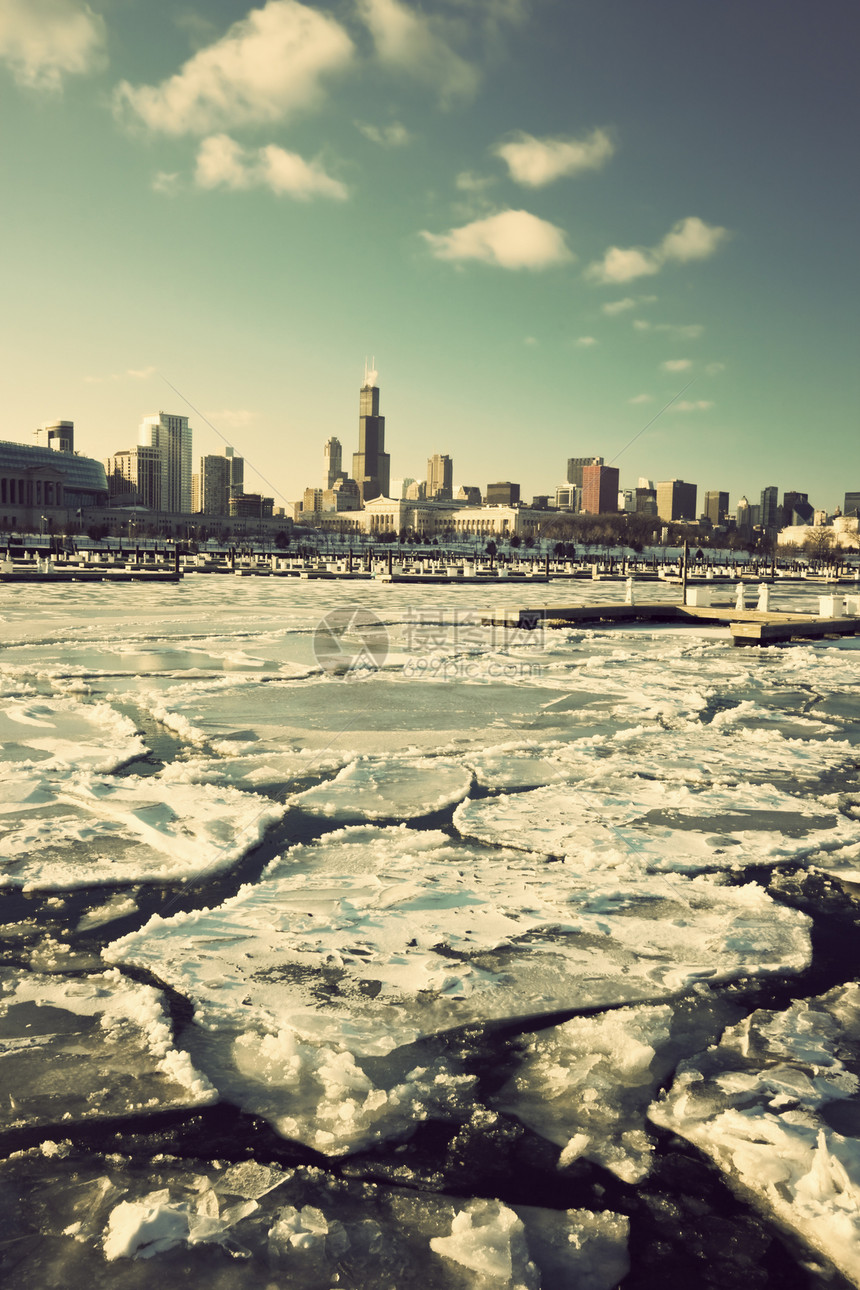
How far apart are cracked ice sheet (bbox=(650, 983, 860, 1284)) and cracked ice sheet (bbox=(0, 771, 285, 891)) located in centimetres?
364

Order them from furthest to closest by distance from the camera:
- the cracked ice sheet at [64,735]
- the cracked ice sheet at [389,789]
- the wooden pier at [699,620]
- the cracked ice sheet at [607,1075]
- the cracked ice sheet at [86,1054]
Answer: the wooden pier at [699,620] → the cracked ice sheet at [64,735] → the cracked ice sheet at [389,789] → the cracked ice sheet at [86,1054] → the cracked ice sheet at [607,1075]

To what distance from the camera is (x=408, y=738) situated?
1059cm

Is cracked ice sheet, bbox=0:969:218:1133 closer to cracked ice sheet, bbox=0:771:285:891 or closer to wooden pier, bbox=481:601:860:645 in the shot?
cracked ice sheet, bbox=0:771:285:891

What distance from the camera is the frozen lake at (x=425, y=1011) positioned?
303 centimetres

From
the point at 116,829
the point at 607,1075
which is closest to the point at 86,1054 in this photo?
the point at 607,1075

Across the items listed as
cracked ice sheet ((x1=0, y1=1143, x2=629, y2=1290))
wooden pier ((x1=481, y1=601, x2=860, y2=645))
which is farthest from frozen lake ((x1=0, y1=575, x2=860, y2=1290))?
wooden pier ((x1=481, y1=601, x2=860, y2=645))

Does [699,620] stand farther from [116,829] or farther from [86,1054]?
[86,1054]

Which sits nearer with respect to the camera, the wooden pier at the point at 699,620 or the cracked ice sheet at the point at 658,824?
the cracked ice sheet at the point at 658,824

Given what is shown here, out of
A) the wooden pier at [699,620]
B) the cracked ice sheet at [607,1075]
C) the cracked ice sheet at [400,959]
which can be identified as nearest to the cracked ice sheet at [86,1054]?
the cracked ice sheet at [400,959]

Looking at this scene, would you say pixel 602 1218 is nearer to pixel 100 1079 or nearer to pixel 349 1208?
pixel 349 1208

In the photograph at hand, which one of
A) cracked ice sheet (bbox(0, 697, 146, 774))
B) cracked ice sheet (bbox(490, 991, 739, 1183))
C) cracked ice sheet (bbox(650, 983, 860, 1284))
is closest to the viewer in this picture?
cracked ice sheet (bbox(650, 983, 860, 1284))

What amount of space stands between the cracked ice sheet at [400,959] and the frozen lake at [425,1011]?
21mm

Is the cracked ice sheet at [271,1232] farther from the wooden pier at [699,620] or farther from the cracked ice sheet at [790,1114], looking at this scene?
the wooden pier at [699,620]

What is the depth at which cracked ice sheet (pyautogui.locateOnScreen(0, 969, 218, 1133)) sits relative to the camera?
3637 mm
